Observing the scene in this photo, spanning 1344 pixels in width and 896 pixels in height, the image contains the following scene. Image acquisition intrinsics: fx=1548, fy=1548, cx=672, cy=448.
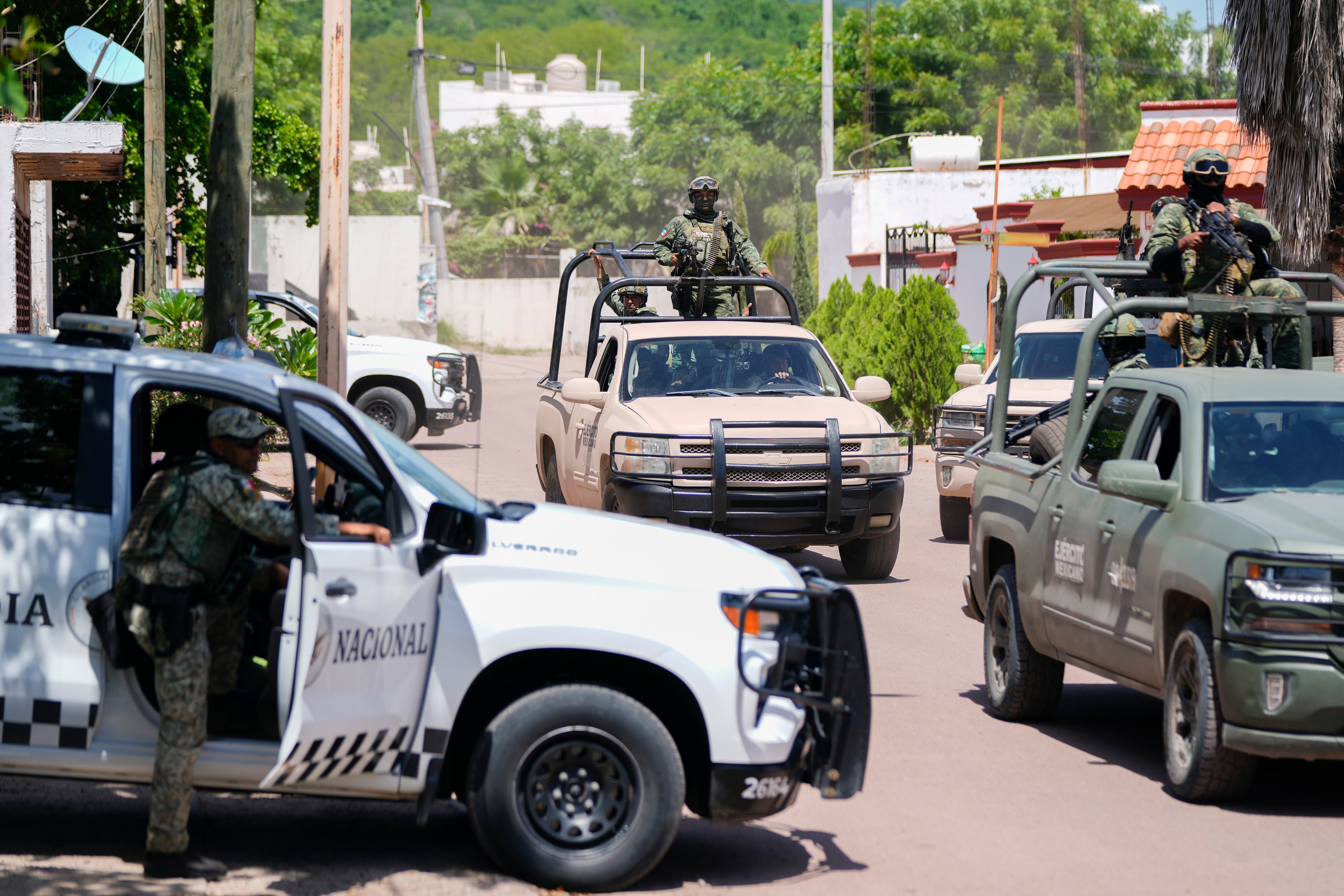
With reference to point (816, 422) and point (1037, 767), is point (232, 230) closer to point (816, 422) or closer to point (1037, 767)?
point (816, 422)

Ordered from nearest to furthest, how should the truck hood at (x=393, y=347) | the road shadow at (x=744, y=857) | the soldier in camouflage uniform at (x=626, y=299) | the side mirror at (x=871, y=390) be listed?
1. the road shadow at (x=744, y=857)
2. the side mirror at (x=871, y=390)
3. the soldier in camouflage uniform at (x=626, y=299)
4. the truck hood at (x=393, y=347)

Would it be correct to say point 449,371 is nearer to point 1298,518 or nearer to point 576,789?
point 1298,518

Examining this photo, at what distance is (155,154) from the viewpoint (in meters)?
21.3

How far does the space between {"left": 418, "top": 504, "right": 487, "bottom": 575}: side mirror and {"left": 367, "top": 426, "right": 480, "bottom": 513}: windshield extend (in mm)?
133

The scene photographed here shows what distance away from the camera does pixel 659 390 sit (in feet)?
38.4

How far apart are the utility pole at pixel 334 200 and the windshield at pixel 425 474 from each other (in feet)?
18.5

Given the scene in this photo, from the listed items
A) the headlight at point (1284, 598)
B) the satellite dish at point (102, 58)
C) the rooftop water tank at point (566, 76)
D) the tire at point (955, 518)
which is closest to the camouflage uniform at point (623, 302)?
the tire at point (955, 518)

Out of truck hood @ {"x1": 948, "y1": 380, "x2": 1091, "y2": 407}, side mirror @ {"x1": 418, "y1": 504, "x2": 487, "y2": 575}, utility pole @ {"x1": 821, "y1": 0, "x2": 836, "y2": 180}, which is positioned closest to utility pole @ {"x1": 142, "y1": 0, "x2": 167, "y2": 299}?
truck hood @ {"x1": 948, "y1": 380, "x2": 1091, "y2": 407}

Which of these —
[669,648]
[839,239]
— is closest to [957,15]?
[839,239]

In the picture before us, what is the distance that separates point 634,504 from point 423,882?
5708 millimetres

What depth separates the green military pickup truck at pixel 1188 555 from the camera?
18.8ft

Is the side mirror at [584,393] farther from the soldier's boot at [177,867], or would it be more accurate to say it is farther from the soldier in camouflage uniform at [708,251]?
the soldier's boot at [177,867]

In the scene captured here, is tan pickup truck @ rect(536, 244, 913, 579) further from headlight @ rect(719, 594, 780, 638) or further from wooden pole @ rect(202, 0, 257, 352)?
headlight @ rect(719, 594, 780, 638)

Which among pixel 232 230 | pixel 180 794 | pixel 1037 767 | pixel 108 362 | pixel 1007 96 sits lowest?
pixel 1037 767
